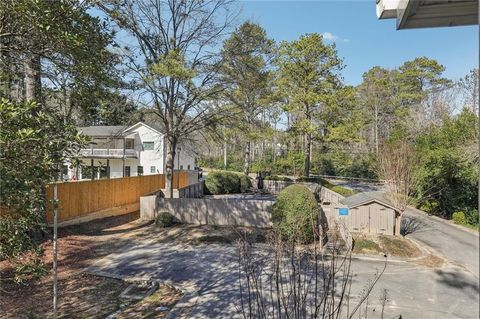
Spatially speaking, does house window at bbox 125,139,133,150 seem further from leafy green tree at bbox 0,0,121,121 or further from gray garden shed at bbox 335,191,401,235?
leafy green tree at bbox 0,0,121,121

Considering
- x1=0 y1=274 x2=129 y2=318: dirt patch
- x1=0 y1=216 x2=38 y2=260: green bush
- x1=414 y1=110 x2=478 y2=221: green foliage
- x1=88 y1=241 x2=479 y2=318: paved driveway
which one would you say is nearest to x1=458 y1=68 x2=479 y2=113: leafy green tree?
x1=414 y1=110 x2=478 y2=221: green foliage

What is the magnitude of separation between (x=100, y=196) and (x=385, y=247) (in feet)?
42.5

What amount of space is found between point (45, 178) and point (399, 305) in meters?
7.18

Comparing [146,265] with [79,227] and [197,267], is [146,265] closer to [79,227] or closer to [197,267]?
[197,267]

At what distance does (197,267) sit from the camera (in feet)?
30.2

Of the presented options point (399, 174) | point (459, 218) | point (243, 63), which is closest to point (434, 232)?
point (459, 218)

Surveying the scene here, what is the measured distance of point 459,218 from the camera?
15586 millimetres

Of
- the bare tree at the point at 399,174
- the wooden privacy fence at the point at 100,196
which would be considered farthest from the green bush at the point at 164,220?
the bare tree at the point at 399,174

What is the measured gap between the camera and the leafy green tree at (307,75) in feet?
82.0

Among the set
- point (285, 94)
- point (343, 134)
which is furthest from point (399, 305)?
point (285, 94)

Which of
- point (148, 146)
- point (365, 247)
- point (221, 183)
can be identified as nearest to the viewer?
point (365, 247)

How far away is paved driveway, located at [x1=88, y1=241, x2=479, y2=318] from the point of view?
21.9 feet

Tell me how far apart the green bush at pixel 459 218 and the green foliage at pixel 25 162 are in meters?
17.1

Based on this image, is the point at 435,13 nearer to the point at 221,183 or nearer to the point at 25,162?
the point at 25,162
